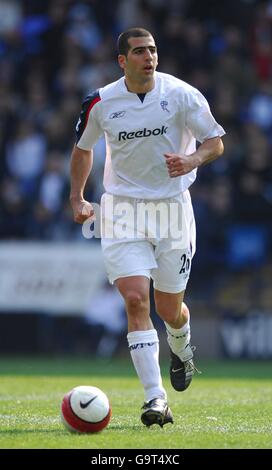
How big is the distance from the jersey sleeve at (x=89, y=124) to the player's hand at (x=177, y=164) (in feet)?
2.76

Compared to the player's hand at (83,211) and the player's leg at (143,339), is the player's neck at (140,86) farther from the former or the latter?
the player's leg at (143,339)

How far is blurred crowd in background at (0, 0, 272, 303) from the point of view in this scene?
52.2ft

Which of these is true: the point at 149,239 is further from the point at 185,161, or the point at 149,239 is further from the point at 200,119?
the point at 200,119

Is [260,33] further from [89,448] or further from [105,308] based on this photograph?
[89,448]

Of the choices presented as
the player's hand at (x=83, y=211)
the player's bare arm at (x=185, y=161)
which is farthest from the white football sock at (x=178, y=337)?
the player's bare arm at (x=185, y=161)

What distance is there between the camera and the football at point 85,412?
276 inches

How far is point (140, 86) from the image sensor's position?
7902 mm

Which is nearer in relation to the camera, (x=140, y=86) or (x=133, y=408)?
(x=140, y=86)

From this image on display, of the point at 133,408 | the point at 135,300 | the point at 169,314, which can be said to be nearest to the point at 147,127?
the point at 135,300

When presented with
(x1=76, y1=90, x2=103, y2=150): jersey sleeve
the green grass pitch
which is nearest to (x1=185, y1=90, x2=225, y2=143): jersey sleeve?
(x1=76, y1=90, x2=103, y2=150): jersey sleeve

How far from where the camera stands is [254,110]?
17062 mm

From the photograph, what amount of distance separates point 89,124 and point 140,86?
461 millimetres

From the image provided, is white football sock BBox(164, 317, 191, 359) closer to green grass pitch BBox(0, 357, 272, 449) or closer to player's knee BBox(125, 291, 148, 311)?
green grass pitch BBox(0, 357, 272, 449)

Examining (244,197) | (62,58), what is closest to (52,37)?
(62,58)
